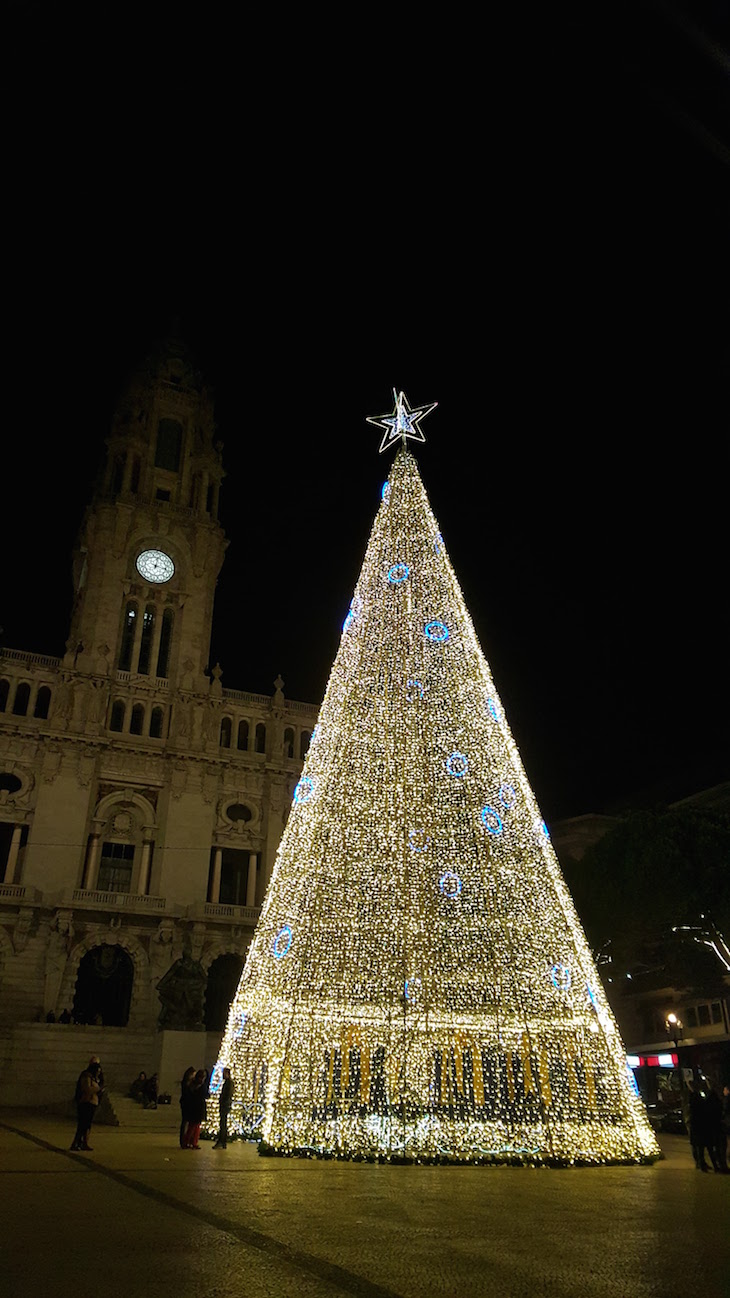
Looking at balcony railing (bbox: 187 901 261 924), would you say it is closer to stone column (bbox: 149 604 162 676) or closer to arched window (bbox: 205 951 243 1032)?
arched window (bbox: 205 951 243 1032)

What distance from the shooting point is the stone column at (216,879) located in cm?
3544

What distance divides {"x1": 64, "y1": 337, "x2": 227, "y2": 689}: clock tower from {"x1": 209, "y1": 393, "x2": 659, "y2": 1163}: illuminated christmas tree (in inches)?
1049

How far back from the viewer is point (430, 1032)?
11539mm

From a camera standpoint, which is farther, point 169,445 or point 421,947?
point 169,445

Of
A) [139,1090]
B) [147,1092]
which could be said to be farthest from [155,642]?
[147,1092]

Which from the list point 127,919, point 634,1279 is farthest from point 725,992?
point 634,1279

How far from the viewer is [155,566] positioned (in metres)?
41.1

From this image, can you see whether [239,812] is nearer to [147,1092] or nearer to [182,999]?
[182,999]

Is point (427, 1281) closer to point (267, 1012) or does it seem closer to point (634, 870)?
point (267, 1012)

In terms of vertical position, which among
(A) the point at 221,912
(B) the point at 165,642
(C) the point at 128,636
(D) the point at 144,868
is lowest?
(A) the point at 221,912

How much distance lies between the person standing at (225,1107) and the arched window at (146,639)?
27.7m

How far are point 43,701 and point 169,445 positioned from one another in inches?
633

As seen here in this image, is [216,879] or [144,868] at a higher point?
[144,868]

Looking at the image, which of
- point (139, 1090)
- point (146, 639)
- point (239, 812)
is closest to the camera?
point (139, 1090)
